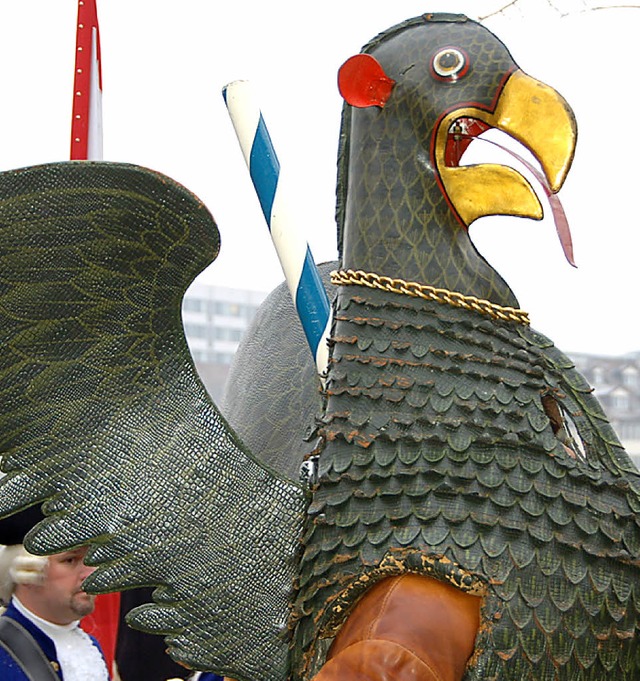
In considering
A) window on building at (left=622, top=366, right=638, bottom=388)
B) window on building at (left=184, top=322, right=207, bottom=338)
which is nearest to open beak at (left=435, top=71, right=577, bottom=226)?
window on building at (left=622, top=366, right=638, bottom=388)

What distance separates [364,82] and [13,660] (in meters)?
1.45

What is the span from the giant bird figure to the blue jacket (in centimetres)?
89

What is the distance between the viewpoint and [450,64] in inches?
58.0

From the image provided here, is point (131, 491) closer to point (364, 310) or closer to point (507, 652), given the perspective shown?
point (364, 310)

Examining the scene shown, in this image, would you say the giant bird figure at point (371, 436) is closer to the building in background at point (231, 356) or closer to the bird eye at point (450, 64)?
the bird eye at point (450, 64)

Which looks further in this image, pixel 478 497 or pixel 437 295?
pixel 437 295

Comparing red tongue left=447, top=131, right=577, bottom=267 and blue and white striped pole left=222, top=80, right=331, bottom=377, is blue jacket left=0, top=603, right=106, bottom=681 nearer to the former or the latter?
blue and white striped pole left=222, top=80, right=331, bottom=377

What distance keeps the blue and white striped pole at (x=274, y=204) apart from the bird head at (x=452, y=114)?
264 mm

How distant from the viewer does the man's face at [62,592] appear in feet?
7.46

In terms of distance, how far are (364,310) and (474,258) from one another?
7.0 inches

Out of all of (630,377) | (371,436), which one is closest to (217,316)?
(630,377)

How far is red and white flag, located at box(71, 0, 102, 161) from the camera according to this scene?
2.73 metres

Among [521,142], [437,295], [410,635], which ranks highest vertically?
[521,142]

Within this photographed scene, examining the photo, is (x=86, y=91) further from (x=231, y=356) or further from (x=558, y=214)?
(x=558, y=214)
